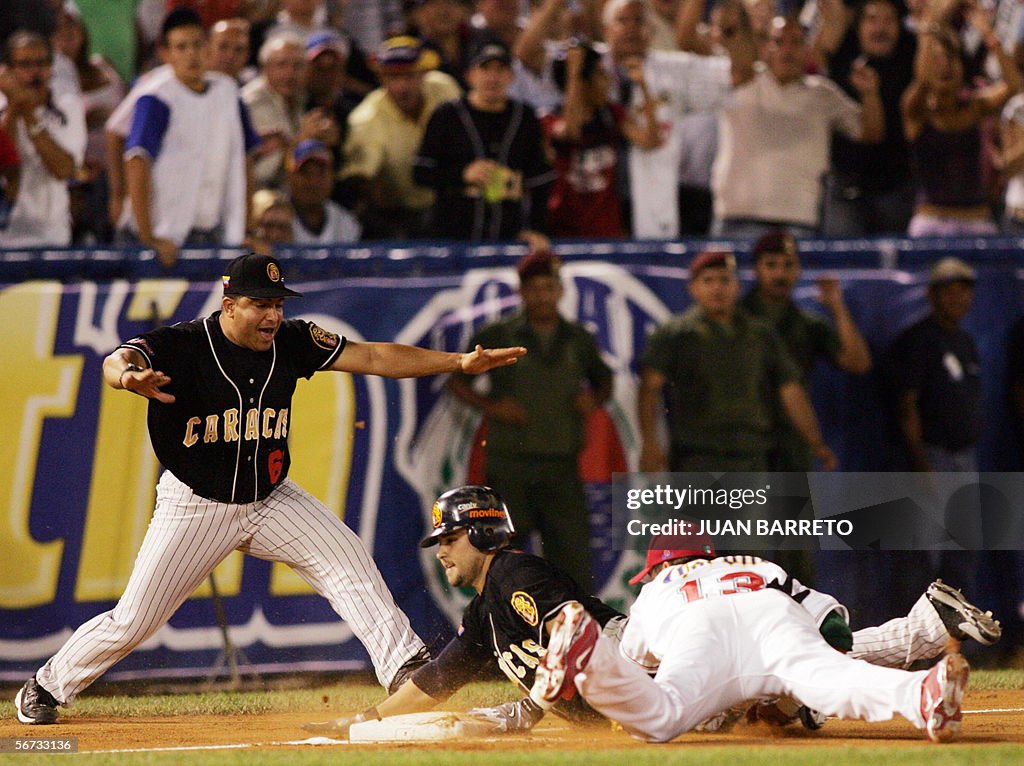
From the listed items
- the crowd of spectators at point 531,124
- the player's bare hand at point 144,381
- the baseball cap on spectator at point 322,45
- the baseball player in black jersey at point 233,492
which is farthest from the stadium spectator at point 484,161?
the player's bare hand at point 144,381

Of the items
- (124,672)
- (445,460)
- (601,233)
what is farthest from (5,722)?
(601,233)

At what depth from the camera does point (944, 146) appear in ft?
37.2

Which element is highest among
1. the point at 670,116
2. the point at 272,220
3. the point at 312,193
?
the point at 670,116

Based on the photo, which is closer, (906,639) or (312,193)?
(906,639)

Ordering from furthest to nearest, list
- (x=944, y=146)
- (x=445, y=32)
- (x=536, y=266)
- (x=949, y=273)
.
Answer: (x=445, y=32) < (x=944, y=146) < (x=949, y=273) < (x=536, y=266)

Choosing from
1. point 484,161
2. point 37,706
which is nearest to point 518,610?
point 37,706

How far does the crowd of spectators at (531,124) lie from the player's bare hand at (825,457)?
6.21 ft

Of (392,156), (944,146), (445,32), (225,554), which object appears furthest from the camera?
(445,32)

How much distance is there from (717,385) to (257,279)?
11.9ft

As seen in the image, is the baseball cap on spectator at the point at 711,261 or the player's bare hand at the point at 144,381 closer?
the player's bare hand at the point at 144,381

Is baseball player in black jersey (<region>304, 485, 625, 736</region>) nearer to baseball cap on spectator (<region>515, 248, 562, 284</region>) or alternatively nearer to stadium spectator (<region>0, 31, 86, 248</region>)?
baseball cap on spectator (<region>515, 248, 562, 284</region>)

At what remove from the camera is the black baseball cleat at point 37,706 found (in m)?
7.61

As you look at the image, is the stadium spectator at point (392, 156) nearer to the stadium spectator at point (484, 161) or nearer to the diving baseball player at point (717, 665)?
the stadium spectator at point (484, 161)

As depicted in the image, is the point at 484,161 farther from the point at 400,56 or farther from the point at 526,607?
the point at 526,607
